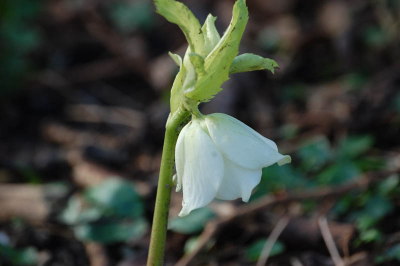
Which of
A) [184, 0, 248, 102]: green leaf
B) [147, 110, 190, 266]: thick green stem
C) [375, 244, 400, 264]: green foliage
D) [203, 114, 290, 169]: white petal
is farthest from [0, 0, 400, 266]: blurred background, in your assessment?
[184, 0, 248, 102]: green leaf

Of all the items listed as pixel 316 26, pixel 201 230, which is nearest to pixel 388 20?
pixel 316 26

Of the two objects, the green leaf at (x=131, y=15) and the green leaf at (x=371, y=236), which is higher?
the green leaf at (x=131, y=15)

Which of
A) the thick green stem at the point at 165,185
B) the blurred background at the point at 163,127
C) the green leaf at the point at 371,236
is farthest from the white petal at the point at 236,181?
the green leaf at the point at 371,236

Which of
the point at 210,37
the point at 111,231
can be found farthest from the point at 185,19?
the point at 111,231

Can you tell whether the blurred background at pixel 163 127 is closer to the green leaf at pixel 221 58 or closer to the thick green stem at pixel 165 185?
the thick green stem at pixel 165 185

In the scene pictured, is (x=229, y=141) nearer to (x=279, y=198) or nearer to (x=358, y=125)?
(x=279, y=198)

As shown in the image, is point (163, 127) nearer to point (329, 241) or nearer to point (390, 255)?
point (329, 241)

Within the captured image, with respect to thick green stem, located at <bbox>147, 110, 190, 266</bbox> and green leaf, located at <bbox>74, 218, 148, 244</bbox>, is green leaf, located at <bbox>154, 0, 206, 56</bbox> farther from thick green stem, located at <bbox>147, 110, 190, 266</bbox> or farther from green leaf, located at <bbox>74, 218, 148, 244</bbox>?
green leaf, located at <bbox>74, 218, 148, 244</bbox>

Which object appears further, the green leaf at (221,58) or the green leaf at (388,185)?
the green leaf at (388,185)
